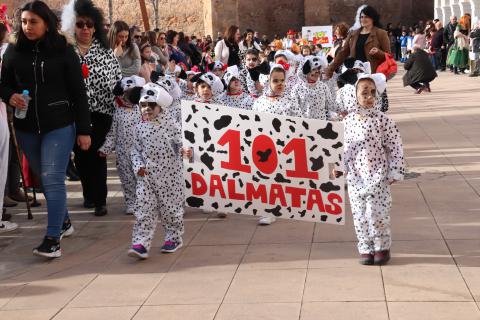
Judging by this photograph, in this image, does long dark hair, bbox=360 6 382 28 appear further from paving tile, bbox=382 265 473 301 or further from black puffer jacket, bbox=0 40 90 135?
paving tile, bbox=382 265 473 301

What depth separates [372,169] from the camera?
265 inches

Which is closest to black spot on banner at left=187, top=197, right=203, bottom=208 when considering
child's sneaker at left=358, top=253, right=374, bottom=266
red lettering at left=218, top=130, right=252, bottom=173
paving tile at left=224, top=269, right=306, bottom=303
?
red lettering at left=218, top=130, right=252, bottom=173

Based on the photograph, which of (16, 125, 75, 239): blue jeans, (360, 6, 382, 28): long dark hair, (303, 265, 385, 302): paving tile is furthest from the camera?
(360, 6, 382, 28): long dark hair

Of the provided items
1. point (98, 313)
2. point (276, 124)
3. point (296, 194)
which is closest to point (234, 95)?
point (276, 124)

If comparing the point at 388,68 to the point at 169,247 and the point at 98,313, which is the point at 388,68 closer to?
the point at 169,247

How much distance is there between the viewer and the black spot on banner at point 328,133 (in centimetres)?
725

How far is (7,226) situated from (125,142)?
1.33 meters

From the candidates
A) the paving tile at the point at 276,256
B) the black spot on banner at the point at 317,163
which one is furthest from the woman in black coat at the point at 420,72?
the paving tile at the point at 276,256

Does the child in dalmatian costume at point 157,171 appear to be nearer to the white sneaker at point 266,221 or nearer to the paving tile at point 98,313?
the white sneaker at point 266,221

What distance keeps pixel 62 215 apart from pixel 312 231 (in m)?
2.04

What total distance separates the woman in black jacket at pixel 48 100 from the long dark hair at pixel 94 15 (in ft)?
4.73

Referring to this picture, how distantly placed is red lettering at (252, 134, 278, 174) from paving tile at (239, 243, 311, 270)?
2.17 ft

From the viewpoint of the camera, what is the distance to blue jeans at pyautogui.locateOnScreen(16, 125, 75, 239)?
7363 millimetres

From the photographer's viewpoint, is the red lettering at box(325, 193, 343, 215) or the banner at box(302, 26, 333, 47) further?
the banner at box(302, 26, 333, 47)
